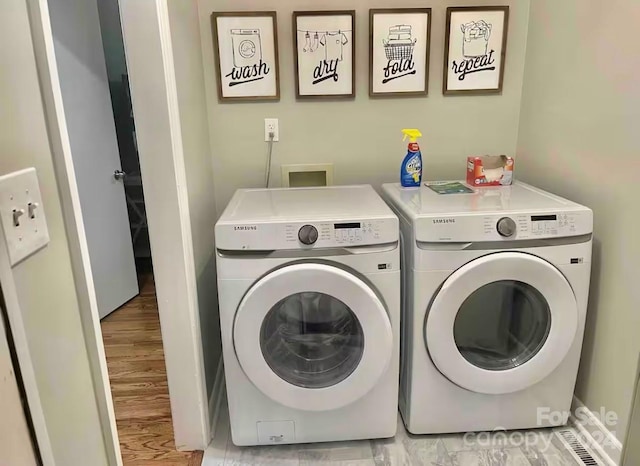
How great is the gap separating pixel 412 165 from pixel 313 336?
2.67 ft

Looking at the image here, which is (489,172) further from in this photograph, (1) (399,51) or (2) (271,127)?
(2) (271,127)

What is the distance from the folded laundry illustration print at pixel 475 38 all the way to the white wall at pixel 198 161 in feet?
3.71

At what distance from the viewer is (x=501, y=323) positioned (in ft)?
5.69

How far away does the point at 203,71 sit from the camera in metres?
2.07

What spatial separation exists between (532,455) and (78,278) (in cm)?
162

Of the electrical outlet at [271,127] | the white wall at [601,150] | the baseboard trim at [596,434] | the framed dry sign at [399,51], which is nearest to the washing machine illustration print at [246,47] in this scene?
the electrical outlet at [271,127]

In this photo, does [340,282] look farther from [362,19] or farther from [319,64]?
[362,19]

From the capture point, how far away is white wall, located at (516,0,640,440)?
1.53 m

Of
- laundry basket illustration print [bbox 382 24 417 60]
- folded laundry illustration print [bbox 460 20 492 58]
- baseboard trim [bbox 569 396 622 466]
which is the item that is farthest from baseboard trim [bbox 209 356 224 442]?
folded laundry illustration print [bbox 460 20 492 58]

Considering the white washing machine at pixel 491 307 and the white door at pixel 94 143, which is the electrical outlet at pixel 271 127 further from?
the white door at pixel 94 143

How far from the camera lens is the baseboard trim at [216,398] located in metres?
1.87

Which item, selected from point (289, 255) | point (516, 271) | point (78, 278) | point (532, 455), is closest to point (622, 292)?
point (516, 271)

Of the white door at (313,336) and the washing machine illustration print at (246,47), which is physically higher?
the washing machine illustration print at (246,47)

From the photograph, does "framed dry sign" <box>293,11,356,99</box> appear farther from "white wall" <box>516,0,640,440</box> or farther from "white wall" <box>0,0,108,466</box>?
"white wall" <box>0,0,108,466</box>
